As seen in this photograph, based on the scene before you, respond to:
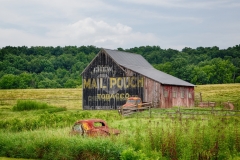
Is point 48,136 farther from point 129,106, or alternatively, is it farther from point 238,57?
point 238,57

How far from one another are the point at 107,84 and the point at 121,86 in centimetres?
198

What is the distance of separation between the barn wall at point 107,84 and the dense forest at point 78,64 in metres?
58.3

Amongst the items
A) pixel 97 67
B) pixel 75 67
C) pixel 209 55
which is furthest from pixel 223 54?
pixel 97 67

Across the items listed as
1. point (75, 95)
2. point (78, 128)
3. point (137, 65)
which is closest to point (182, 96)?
point (137, 65)

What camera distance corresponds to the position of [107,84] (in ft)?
160

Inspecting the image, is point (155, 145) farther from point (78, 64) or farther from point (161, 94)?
point (78, 64)

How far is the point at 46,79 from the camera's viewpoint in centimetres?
12812

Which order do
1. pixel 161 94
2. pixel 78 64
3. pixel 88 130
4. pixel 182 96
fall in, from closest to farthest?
pixel 88 130, pixel 161 94, pixel 182 96, pixel 78 64

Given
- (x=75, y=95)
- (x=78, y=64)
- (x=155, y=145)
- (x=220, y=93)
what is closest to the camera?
(x=155, y=145)

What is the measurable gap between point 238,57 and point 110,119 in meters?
117

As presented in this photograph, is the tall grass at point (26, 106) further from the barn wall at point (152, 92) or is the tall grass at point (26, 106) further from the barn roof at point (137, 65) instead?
the barn wall at point (152, 92)

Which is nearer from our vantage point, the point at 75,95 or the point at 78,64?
the point at 75,95

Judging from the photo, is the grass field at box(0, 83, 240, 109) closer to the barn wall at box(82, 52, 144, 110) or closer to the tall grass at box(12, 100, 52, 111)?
the barn wall at box(82, 52, 144, 110)

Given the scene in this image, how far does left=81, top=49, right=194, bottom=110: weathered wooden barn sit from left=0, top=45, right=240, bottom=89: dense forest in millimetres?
57573
